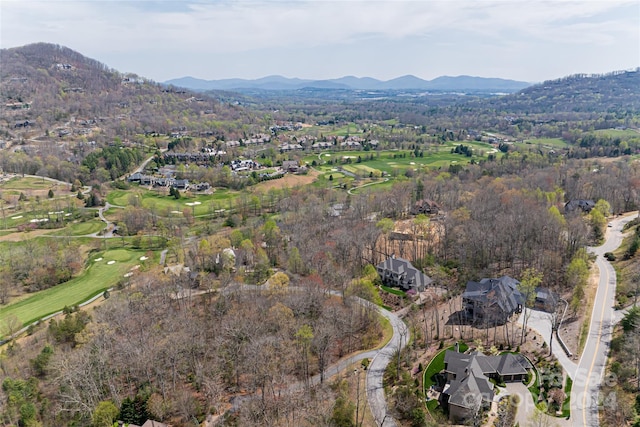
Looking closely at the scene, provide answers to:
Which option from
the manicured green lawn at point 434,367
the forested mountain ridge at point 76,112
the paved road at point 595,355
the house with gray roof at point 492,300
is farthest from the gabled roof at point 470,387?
the forested mountain ridge at point 76,112

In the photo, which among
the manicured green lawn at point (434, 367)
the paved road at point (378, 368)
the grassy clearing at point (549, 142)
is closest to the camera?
the paved road at point (378, 368)

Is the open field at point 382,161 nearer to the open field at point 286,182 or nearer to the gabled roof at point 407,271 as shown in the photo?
the open field at point 286,182

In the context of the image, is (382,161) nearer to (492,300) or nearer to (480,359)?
(492,300)

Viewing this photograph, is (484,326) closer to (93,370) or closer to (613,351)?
(613,351)

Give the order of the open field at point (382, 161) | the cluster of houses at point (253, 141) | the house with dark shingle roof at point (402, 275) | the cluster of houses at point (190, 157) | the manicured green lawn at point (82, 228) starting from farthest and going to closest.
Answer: the cluster of houses at point (253, 141)
the cluster of houses at point (190, 157)
the open field at point (382, 161)
the manicured green lawn at point (82, 228)
the house with dark shingle roof at point (402, 275)

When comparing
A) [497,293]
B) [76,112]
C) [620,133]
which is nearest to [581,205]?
[497,293]

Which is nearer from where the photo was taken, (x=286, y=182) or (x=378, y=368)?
(x=378, y=368)

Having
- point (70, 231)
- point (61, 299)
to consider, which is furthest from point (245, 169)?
point (61, 299)
